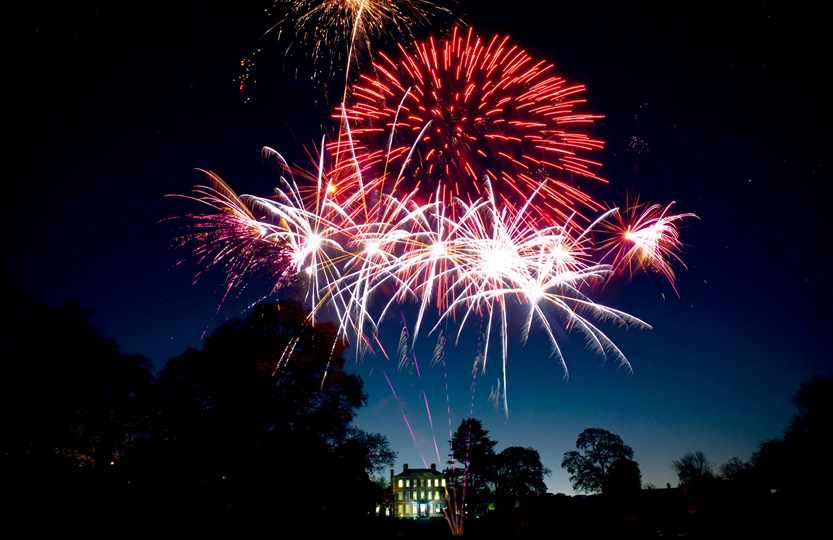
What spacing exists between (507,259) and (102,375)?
22846 mm

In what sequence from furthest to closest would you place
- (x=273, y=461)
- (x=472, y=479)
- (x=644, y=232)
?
(x=472, y=479) → (x=273, y=461) → (x=644, y=232)

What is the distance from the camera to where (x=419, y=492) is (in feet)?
271

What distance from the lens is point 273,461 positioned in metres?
16.4

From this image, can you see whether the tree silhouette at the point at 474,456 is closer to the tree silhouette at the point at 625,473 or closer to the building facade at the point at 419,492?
the tree silhouette at the point at 625,473

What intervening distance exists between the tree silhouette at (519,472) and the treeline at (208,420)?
1766 inches

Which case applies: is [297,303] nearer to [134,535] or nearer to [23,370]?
[134,535]

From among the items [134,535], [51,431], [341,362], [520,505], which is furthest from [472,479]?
[134,535]

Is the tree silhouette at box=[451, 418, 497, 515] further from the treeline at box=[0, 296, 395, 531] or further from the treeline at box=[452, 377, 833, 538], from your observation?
the treeline at box=[0, 296, 395, 531]

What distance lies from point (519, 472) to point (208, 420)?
173 ft

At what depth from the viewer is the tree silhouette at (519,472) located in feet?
193

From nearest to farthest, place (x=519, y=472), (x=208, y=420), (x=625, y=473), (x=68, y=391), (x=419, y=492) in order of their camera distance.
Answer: (x=208, y=420) → (x=68, y=391) → (x=625, y=473) → (x=519, y=472) → (x=419, y=492)

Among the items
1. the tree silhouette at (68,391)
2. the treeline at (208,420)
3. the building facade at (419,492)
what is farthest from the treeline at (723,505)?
the building facade at (419,492)

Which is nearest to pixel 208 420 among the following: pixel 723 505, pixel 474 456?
pixel 723 505

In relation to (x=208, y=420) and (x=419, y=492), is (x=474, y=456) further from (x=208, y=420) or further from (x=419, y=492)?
(x=208, y=420)
